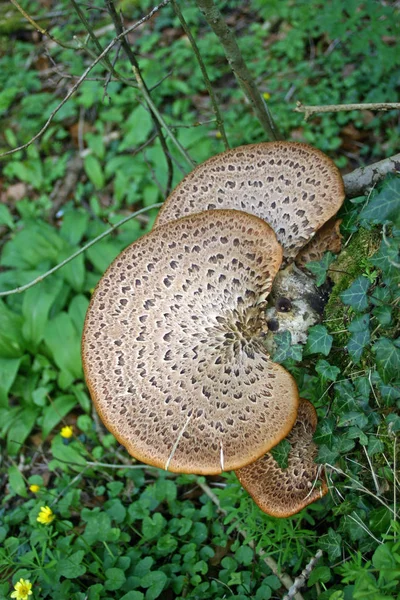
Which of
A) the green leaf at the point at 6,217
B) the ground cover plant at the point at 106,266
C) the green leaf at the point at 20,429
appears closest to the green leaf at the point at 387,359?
the ground cover plant at the point at 106,266

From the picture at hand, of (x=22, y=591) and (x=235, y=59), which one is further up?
(x=235, y=59)

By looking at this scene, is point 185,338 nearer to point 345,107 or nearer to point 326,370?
point 326,370

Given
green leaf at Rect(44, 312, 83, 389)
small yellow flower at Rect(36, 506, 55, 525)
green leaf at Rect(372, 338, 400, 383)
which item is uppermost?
green leaf at Rect(372, 338, 400, 383)

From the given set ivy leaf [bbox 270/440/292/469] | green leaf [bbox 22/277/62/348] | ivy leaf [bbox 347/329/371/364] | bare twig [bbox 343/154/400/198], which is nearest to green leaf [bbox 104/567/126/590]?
ivy leaf [bbox 270/440/292/469]

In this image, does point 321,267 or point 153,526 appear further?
point 153,526

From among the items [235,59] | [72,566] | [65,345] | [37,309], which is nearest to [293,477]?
[72,566]

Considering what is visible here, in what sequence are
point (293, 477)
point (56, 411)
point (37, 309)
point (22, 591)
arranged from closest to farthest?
point (293, 477)
point (22, 591)
point (56, 411)
point (37, 309)

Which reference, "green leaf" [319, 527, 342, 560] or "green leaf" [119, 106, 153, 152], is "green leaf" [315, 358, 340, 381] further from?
"green leaf" [119, 106, 153, 152]
